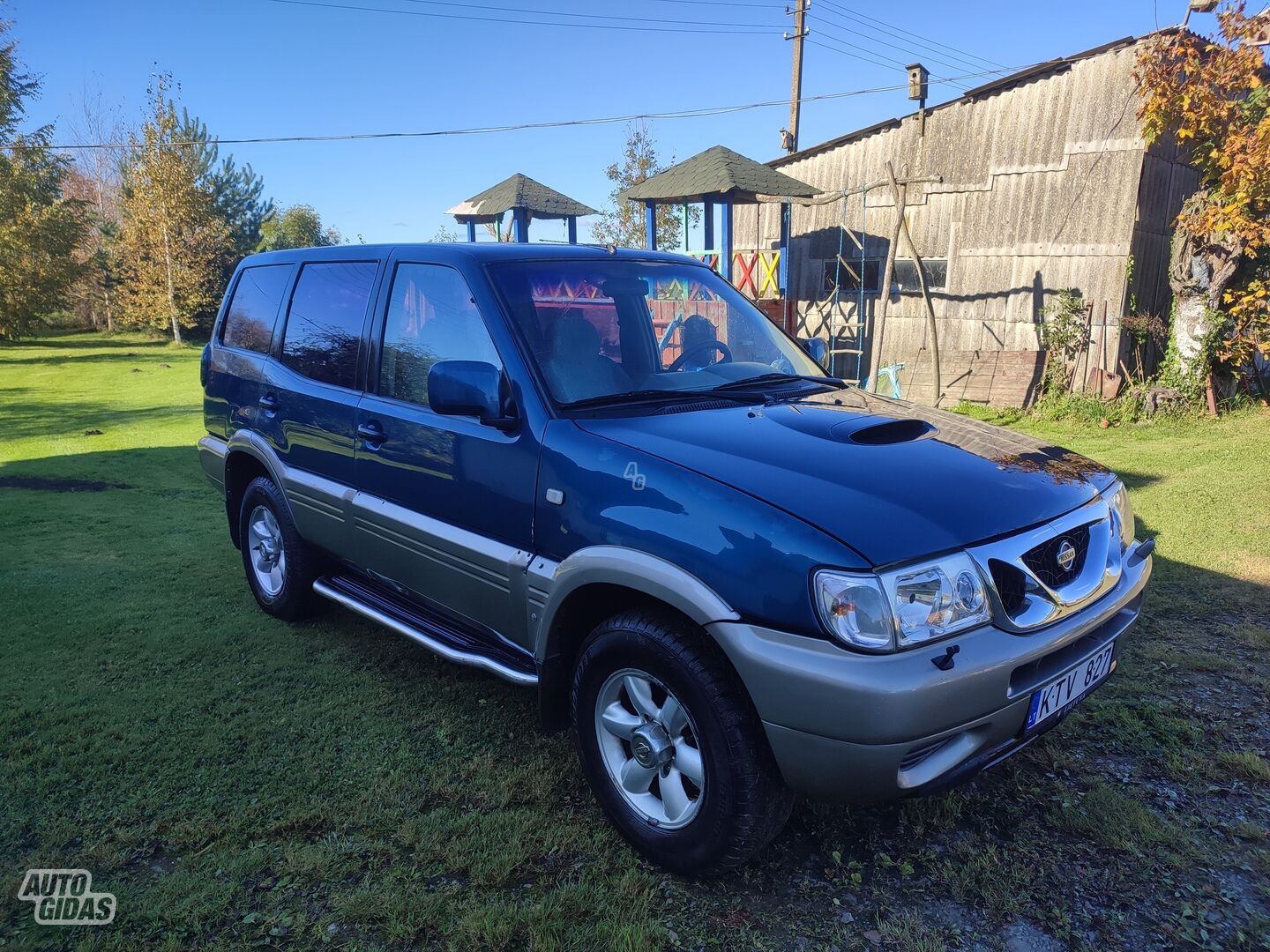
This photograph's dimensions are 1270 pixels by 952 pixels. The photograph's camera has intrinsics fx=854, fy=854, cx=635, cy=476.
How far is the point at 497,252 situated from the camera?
354cm

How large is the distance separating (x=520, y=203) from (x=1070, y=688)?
45.5 ft

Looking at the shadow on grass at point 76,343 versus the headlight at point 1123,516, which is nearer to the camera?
the headlight at point 1123,516

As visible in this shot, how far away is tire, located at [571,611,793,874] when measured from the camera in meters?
2.42

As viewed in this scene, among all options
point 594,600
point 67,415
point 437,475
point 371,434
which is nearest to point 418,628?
point 437,475

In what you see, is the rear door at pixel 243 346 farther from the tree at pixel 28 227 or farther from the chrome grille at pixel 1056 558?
the tree at pixel 28 227

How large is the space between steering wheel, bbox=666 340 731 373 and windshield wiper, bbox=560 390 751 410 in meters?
0.28

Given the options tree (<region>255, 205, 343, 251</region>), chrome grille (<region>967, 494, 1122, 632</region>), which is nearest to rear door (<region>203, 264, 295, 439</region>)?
chrome grille (<region>967, 494, 1122, 632</region>)

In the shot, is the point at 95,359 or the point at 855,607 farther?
the point at 95,359

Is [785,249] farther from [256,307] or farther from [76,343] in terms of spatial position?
[76,343]

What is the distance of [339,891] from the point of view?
2.66 m

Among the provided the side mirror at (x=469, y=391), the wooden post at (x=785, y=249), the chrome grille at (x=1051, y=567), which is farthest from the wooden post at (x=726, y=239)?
the chrome grille at (x=1051, y=567)

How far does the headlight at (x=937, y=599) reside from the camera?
7.41 ft

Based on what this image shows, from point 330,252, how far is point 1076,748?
415 centimetres

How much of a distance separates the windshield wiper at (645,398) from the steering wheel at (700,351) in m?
0.28
